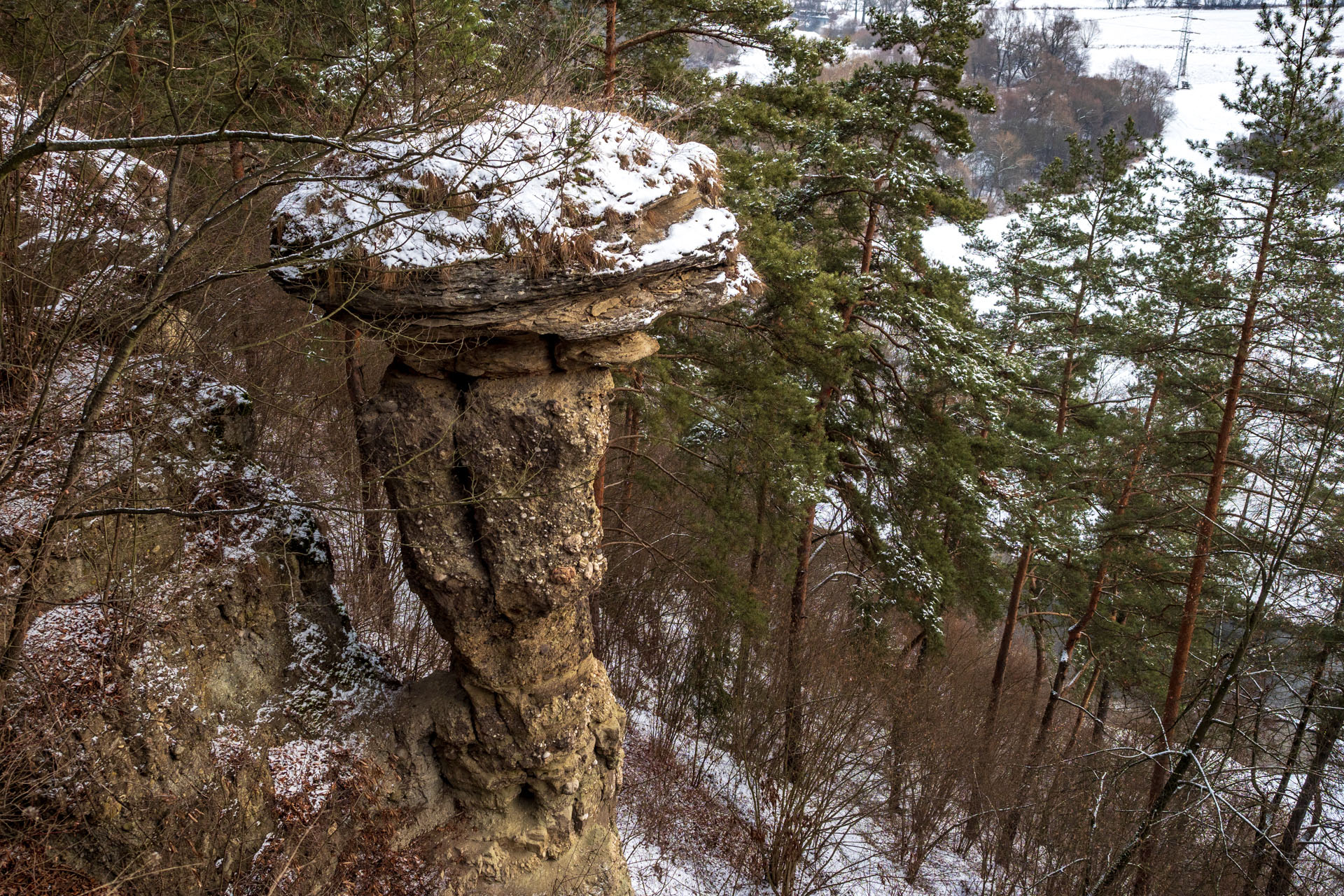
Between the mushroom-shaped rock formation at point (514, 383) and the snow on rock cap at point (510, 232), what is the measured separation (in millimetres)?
15

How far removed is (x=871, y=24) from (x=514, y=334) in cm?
650

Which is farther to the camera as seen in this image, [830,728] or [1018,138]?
[1018,138]

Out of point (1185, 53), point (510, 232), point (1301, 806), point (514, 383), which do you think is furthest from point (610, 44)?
point (1185, 53)

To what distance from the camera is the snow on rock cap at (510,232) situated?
15.9 feet

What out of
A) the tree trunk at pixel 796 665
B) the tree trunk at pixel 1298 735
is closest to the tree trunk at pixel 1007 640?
the tree trunk at pixel 796 665

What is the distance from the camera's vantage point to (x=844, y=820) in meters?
8.09

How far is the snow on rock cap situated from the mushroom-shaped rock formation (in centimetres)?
1

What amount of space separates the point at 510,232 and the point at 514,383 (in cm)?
128

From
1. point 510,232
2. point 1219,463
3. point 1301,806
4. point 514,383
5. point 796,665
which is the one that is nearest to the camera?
point 510,232

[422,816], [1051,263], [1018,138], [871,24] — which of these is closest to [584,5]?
[871,24]

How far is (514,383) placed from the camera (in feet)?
19.3

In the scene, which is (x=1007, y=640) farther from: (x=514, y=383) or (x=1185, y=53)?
(x=1185, y=53)

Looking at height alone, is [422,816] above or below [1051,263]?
below

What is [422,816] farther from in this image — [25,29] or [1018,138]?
[1018,138]
